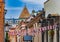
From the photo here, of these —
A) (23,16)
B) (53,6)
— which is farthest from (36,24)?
(23,16)

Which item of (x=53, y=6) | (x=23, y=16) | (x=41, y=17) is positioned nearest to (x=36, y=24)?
(x=41, y=17)

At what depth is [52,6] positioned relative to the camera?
36.1 m

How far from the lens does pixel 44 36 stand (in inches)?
1592

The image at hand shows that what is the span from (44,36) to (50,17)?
658cm

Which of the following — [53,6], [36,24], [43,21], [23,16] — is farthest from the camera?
[23,16]

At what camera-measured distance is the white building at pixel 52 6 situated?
33750 mm

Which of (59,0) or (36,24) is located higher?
(59,0)

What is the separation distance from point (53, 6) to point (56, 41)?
14.7 ft

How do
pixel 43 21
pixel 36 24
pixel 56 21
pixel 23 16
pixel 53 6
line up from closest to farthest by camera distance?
pixel 56 21 → pixel 53 6 → pixel 43 21 → pixel 36 24 → pixel 23 16

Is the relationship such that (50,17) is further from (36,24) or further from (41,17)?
(36,24)

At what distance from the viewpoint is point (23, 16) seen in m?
69.1

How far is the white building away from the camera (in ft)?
111

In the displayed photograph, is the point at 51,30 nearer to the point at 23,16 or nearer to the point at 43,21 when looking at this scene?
the point at 43,21

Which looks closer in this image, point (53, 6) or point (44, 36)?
point (53, 6)
